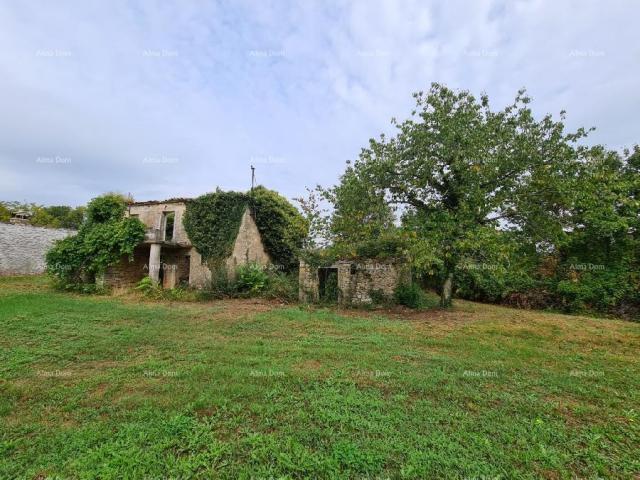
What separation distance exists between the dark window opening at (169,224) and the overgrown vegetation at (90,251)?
264 cm

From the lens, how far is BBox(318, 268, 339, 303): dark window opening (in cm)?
1212

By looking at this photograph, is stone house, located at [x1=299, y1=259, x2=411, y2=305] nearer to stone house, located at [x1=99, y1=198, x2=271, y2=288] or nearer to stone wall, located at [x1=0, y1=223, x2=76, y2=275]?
stone house, located at [x1=99, y1=198, x2=271, y2=288]

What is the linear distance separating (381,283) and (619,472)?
9537mm

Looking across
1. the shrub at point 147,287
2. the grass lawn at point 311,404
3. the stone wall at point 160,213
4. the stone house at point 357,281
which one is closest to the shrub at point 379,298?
the stone house at point 357,281

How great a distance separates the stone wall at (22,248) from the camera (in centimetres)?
1708

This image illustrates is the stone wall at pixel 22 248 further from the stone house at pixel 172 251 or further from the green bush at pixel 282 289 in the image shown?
the green bush at pixel 282 289

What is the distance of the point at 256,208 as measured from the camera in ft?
54.9

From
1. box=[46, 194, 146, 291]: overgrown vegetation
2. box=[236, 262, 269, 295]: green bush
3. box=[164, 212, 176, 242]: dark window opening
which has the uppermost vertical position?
box=[164, 212, 176, 242]: dark window opening

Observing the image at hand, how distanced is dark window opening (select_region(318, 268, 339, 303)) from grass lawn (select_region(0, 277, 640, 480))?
520 centimetres

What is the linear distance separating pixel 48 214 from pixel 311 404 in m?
40.8

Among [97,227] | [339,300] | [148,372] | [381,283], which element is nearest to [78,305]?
[97,227]

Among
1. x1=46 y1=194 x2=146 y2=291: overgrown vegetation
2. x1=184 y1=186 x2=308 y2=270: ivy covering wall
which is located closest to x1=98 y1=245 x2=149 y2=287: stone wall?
x1=46 y1=194 x2=146 y2=291: overgrown vegetation

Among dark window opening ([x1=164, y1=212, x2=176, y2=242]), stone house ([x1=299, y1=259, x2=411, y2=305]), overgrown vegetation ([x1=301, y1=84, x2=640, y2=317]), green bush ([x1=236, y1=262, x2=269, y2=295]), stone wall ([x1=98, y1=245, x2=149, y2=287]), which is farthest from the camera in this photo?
dark window opening ([x1=164, y1=212, x2=176, y2=242])

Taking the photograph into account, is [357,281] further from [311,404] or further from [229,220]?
[311,404]
